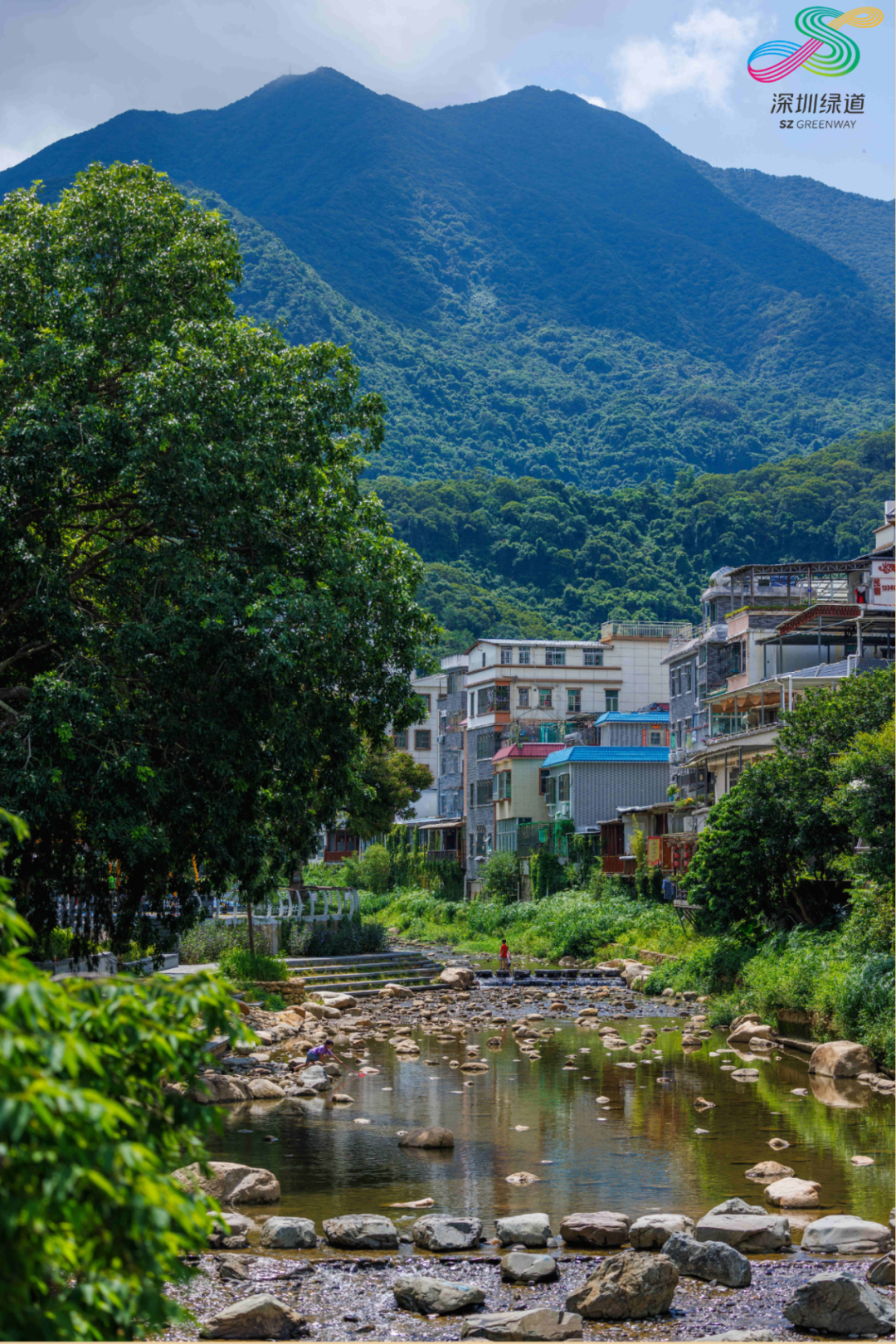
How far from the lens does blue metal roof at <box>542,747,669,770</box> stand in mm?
62500

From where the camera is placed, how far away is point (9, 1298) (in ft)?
12.1

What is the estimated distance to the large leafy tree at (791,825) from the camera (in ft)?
100

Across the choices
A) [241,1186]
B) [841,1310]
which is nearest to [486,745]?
[241,1186]

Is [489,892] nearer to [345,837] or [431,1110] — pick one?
[345,837]

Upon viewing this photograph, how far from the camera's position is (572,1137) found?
60.7ft

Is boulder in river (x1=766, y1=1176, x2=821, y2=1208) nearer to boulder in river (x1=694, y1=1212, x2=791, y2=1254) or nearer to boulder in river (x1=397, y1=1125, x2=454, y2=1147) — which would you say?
boulder in river (x1=694, y1=1212, x2=791, y2=1254)

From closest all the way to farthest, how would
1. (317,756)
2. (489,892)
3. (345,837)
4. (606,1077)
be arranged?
(317,756)
(606,1077)
(489,892)
(345,837)

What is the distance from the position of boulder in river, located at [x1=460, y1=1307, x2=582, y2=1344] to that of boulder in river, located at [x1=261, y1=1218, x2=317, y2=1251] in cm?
282

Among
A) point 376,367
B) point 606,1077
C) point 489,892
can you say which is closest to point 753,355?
point 376,367

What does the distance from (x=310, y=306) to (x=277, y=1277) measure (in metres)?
159

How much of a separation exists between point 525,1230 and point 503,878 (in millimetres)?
52958

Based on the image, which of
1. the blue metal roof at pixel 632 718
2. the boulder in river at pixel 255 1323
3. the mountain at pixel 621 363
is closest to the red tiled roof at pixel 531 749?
the blue metal roof at pixel 632 718

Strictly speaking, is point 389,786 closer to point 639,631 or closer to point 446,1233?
point 639,631

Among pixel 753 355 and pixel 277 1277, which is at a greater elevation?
pixel 753 355
